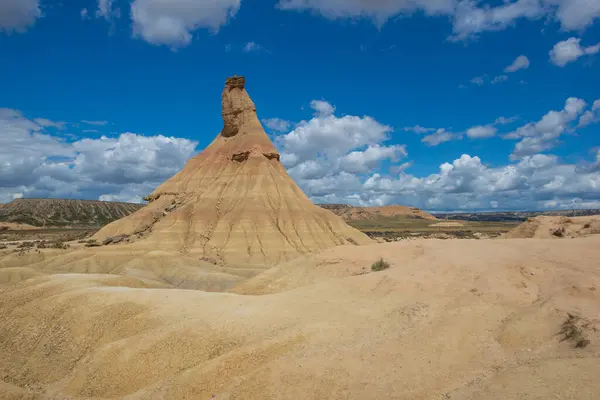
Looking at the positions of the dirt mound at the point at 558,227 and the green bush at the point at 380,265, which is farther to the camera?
the dirt mound at the point at 558,227

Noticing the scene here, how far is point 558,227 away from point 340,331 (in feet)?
63.6

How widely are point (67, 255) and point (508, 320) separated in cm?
4127

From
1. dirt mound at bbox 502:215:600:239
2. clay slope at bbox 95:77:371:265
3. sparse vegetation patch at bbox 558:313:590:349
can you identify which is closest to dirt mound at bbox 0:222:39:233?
clay slope at bbox 95:77:371:265

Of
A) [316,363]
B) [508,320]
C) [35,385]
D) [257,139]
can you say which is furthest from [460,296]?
[257,139]

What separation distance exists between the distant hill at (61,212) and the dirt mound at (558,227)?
12764cm

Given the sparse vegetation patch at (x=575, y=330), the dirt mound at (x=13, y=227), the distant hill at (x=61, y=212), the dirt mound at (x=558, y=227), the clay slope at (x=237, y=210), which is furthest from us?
the distant hill at (x=61, y=212)

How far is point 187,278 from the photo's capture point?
34.8 metres

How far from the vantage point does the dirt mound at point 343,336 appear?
8.23 m

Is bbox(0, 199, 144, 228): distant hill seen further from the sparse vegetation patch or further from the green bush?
the sparse vegetation patch

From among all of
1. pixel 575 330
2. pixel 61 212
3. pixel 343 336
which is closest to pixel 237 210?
pixel 343 336

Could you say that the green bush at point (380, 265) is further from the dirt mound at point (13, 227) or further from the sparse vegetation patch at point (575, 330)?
the dirt mound at point (13, 227)

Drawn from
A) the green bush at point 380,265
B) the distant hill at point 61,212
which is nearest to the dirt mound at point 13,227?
the distant hill at point 61,212

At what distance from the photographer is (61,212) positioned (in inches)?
5399

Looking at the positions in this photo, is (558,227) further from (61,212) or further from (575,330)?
(61,212)
